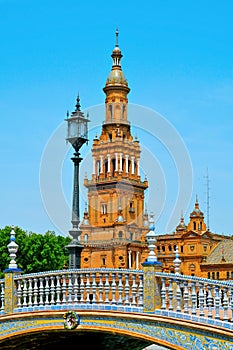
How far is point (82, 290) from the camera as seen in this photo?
1267 centimetres

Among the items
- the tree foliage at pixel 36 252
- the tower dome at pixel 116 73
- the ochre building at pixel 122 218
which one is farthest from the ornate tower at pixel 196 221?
the tree foliage at pixel 36 252

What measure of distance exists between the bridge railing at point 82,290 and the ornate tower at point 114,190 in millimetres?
56819

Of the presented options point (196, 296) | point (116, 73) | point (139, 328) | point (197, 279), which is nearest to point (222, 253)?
point (116, 73)

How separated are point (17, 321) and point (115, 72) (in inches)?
2522

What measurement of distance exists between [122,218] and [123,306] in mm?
59793

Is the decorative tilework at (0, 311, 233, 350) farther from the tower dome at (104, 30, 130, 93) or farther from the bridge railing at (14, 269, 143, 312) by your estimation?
the tower dome at (104, 30, 130, 93)

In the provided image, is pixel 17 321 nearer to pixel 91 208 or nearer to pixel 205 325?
pixel 205 325

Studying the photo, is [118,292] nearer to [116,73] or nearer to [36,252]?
[36,252]

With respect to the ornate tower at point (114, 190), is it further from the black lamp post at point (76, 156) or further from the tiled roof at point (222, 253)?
the black lamp post at point (76, 156)

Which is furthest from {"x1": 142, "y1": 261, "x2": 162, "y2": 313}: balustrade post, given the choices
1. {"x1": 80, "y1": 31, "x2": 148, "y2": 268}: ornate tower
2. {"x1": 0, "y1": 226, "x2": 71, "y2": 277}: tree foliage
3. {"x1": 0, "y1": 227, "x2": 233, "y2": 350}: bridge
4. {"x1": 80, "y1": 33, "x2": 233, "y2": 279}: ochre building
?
{"x1": 80, "y1": 31, "x2": 148, "y2": 268}: ornate tower

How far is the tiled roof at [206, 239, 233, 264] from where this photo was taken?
66.2m

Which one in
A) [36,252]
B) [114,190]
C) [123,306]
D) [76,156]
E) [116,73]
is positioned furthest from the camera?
[116,73]

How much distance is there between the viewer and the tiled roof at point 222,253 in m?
66.2

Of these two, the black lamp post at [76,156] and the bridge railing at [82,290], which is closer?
the bridge railing at [82,290]
